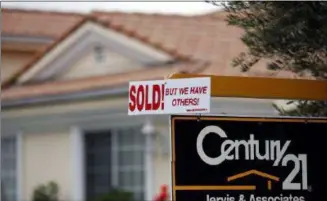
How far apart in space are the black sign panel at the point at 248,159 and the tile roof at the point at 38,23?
2122 cm

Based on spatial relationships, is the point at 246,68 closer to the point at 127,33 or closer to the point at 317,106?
the point at 317,106

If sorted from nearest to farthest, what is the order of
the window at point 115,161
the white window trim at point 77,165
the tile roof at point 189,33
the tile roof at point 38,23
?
the tile roof at point 189,33
the window at point 115,161
the white window trim at point 77,165
the tile roof at point 38,23

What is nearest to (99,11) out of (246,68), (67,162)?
(67,162)

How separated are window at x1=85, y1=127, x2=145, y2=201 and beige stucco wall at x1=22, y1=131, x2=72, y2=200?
0.53m

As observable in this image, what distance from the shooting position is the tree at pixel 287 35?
707 cm

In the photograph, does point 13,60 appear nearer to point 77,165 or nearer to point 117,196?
point 77,165

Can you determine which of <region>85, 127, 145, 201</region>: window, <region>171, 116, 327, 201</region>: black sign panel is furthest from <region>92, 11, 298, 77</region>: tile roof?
<region>171, 116, 327, 201</region>: black sign panel

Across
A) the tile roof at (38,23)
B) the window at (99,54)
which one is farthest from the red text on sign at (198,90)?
the tile roof at (38,23)

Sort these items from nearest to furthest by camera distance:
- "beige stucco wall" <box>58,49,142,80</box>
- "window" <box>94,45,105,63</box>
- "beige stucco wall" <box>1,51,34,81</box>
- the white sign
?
the white sign < "beige stucco wall" <box>58,49,142,80</box> < "window" <box>94,45,105,63</box> < "beige stucco wall" <box>1,51,34,81</box>

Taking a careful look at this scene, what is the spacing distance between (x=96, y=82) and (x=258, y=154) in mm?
16524

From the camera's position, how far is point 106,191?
76.3 ft

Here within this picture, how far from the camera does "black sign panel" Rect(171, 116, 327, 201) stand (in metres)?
6.63

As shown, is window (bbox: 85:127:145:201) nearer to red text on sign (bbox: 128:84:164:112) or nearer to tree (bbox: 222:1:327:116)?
tree (bbox: 222:1:327:116)

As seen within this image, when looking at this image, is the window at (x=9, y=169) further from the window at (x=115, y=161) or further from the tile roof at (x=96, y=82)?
the window at (x=115, y=161)
